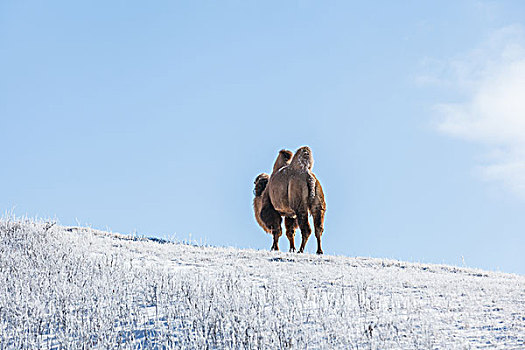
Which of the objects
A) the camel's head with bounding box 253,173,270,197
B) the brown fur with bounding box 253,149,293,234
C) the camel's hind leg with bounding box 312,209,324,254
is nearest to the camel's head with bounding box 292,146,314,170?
the brown fur with bounding box 253,149,293,234

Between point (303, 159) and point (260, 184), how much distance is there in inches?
133

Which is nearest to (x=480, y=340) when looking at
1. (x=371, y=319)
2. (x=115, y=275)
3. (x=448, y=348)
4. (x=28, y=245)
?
(x=448, y=348)

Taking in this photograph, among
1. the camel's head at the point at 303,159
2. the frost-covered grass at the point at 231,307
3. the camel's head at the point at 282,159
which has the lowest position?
the frost-covered grass at the point at 231,307

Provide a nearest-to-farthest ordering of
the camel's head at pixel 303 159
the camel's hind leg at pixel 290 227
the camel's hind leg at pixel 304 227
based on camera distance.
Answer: the camel's hind leg at pixel 304 227
the camel's head at pixel 303 159
the camel's hind leg at pixel 290 227

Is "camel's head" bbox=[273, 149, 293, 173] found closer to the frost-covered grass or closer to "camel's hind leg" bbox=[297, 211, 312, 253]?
"camel's hind leg" bbox=[297, 211, 312, 253]

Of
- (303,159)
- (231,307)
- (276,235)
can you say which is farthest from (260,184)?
(231,307)

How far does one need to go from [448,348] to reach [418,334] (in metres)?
0.44

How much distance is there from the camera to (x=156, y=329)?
6.12 m

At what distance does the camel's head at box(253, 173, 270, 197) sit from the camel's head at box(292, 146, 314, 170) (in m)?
3.06

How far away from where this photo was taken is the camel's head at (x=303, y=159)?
17.5 metres

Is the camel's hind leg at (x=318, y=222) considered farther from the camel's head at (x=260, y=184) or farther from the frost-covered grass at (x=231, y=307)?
the frost-covered grass at (x=231, y=307)

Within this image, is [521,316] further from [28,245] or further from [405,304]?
[28,245]

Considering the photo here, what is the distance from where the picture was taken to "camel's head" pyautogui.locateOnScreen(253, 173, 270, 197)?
808 inches

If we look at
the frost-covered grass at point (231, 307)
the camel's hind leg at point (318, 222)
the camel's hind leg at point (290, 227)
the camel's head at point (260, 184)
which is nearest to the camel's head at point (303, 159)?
the camel's hind leg at point (318, 222)
